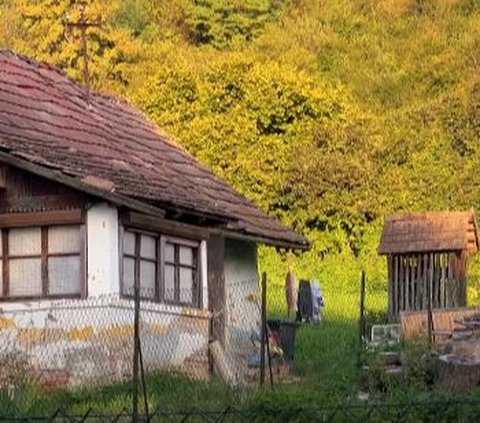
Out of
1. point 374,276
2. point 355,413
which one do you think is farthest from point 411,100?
point 355,413

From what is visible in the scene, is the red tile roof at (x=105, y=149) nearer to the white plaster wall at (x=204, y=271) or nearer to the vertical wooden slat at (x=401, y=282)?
the white plaster wall at (x=204, y=271)

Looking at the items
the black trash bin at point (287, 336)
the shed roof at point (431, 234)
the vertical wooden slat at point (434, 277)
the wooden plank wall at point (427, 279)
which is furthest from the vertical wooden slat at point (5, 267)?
the vertical wooden slat at point (434, 277)

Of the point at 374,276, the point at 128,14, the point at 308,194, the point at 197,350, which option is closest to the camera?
the point at 197,350

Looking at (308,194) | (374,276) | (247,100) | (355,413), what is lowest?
(355,413)

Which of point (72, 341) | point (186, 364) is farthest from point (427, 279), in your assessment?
point (72, 341)

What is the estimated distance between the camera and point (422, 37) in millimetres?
54531

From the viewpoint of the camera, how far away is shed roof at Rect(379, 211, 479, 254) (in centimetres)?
2491

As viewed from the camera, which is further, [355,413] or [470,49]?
[470,49]

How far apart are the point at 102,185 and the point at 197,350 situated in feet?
10.2

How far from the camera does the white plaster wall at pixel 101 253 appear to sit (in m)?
17.0

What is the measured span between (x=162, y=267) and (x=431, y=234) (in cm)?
799

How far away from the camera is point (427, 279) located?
25.0 m

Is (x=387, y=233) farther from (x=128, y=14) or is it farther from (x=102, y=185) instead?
(x=128, y=14)

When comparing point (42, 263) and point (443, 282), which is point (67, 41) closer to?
point (443, 282)
